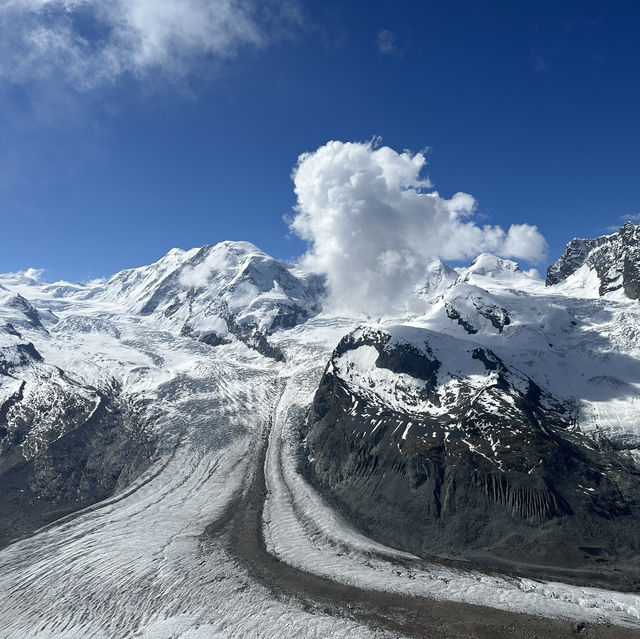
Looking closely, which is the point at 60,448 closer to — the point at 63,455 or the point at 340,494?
the point at 63,455

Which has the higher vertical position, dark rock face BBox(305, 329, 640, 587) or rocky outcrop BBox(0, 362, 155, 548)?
dark rock face BBox(305, 329, 640, 587)

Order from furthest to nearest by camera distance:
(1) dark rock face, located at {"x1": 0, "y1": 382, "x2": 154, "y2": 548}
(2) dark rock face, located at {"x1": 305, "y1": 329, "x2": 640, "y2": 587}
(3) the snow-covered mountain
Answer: (1) dark rock face, located at {"x1": 0, "y1": 382, "x2": 154, "y2": 548}, (2) dark rock face, located at {"x1": 305, "y1": 329, "x2": 640, "y2": 587}, (3) the snow-covered mountain

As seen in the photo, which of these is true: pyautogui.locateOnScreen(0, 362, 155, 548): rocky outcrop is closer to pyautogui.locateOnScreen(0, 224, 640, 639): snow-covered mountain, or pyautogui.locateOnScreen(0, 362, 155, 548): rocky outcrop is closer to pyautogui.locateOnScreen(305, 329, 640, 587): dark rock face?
pyautogui.locateOnScreen(0, 224, 640, 639): snow-covered mountain

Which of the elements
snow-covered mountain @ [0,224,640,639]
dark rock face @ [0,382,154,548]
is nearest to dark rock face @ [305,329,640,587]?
snow-covered mountain @ [0,224,640,639]

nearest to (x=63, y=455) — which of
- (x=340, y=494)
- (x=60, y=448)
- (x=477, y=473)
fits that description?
(x=60, y=448)

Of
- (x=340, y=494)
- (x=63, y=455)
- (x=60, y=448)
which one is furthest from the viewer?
(x=60, y=448)

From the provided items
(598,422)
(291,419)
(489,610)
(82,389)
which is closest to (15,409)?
(82,389)
